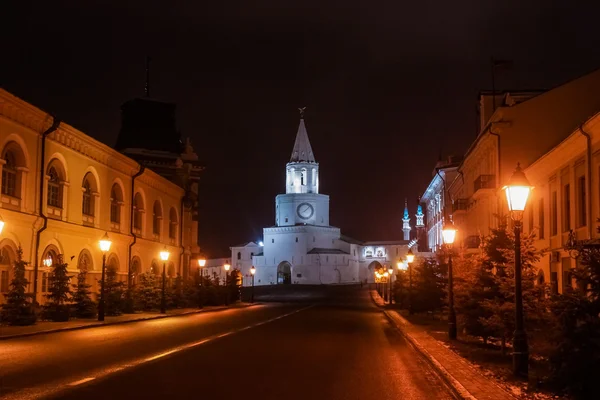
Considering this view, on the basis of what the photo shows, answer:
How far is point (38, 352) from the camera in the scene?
17875 millimetres

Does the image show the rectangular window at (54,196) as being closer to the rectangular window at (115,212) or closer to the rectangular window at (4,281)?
the rectangular window at (4,281)

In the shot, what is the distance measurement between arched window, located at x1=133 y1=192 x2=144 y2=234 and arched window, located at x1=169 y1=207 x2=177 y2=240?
27.0ft

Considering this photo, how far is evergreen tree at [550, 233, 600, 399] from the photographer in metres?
8.22

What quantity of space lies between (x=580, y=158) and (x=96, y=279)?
24.9 meters

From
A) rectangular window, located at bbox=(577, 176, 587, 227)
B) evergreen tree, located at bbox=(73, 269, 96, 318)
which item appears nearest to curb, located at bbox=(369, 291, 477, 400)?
rectangular window, located at bbox=(577, 176, 587, 227)

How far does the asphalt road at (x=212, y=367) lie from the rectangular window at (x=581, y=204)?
7.30 m

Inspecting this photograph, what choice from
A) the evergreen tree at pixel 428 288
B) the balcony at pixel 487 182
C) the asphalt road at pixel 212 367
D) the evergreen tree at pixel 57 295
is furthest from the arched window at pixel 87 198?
the balcony at pixel 487 182

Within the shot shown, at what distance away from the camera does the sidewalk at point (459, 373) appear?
1166cm

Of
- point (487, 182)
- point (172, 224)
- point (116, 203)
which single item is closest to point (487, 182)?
point (487, 182)

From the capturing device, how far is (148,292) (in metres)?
42.2

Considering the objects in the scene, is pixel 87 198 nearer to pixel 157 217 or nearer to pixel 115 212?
pixel 115 212

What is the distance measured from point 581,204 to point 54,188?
76.2 feet

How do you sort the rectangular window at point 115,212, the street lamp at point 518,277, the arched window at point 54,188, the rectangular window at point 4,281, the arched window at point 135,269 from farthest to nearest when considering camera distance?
the arched window at point 135,269 < the rectangular window at point 115,212 < the arched window at point 54,188 < the rectangular window at point 4,281 < the street lamp at point 518,277

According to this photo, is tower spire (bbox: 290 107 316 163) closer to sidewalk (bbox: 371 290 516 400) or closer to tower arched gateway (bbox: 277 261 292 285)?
tower arched gateway (bbox: 277 261 292 285)
